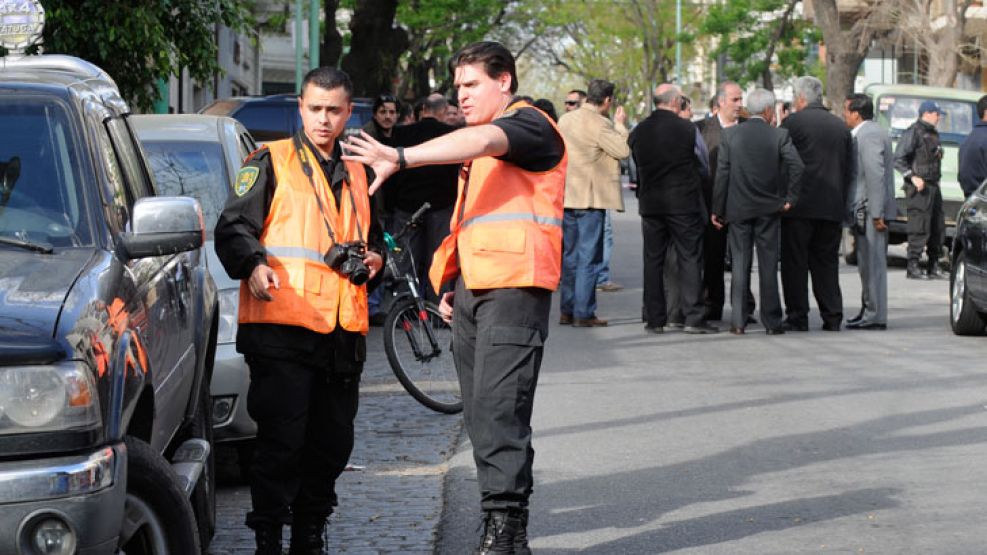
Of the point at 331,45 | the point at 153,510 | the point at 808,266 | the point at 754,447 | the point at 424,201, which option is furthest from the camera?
the point at 331,45

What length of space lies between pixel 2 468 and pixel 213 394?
399cm

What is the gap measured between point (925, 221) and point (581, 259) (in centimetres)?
707

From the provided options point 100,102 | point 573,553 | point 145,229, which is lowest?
point 573,553

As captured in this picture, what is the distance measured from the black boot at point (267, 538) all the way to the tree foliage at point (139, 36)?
7468 millimetres

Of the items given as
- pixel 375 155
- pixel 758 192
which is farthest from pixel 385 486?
pixel 758 192

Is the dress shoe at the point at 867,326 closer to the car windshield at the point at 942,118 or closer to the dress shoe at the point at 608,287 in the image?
the dress shoe at the point at 608,287

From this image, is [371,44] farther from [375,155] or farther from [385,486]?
[375,155]

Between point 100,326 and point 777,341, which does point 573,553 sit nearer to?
point 100,326

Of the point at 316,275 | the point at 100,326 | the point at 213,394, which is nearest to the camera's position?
the point at 100,326

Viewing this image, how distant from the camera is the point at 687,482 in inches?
324

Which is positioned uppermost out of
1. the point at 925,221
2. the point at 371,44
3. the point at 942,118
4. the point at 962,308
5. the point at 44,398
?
the point at 371,44

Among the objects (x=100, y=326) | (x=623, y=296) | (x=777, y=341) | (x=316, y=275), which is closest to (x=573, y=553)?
(x=316, y=275)

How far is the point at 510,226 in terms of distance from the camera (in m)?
6.17

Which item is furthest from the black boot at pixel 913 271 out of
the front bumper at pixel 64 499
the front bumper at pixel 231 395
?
the front bumper at pixel 64 499
